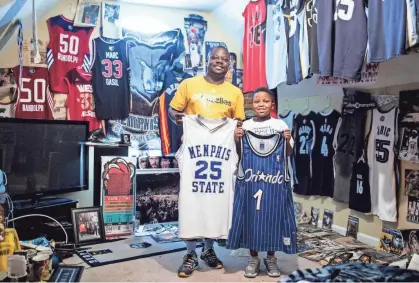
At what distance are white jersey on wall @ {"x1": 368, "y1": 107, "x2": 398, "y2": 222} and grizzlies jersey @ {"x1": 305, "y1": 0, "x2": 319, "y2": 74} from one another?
75 centimetres

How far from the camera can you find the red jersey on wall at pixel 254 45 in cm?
361

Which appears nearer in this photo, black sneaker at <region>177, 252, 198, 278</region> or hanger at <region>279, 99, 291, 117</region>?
black sneaker at <region>177, 252, 198, 278</region>

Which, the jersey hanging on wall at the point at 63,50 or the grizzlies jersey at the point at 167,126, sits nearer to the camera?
the jersey hanging on wall at the point at 63,50

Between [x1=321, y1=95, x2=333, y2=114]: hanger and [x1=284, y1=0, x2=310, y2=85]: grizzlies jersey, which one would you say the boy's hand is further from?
[x1=321, y1=95, x2=333, y2=114]: hanger

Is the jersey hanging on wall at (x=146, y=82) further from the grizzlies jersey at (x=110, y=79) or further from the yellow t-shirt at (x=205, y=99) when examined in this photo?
the yellow t-shirt at (x=205, y=99)

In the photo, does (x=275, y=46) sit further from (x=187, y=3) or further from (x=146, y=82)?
(x=146, y=82)

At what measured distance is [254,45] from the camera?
3725 mm

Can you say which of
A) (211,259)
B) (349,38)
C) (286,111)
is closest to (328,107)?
(286,111)

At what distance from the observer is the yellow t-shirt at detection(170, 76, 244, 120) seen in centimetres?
258

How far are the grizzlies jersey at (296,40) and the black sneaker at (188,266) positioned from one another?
1.55m

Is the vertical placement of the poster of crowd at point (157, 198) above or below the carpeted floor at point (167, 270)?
above

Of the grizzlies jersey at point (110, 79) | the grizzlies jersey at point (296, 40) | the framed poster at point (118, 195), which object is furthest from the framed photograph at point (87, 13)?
the grizzlies jersey at point (296, 40)

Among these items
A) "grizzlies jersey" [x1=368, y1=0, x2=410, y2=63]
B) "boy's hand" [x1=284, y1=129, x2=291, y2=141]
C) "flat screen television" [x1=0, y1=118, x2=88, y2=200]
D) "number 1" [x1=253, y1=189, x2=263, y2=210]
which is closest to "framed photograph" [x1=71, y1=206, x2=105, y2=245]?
"flat screen television" [x1=0, y1=118, x2=88, y2=200]

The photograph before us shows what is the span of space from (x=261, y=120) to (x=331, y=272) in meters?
1.14
